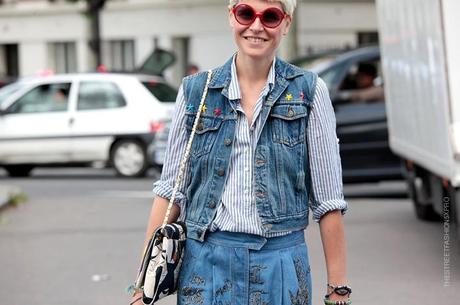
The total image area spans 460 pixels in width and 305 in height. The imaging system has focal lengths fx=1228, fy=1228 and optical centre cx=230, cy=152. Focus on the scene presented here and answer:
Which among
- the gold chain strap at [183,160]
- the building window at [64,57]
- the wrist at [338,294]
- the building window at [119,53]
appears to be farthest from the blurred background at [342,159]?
the building window at [64,57]

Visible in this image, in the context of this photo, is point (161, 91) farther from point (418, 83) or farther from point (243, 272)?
point (243, 272)

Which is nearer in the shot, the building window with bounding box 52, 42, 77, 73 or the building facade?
the building facade

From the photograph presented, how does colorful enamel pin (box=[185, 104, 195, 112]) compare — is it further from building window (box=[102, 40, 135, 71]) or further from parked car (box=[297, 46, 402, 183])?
building window (box=[102, 40, 135, 71])

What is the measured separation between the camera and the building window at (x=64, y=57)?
4172cm

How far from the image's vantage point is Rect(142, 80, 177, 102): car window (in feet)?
63.4

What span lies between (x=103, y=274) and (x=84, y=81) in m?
10.4

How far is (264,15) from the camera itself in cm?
406

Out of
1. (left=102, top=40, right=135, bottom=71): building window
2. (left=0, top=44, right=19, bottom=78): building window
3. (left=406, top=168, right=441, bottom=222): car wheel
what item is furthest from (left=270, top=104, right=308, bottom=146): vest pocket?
(left=0, top=44, right=19, bottom=78): building window

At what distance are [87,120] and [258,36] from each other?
15.4 metres

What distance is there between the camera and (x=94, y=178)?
786 inches

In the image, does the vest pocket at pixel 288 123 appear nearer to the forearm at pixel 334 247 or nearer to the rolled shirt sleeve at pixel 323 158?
the rolled shirt sleeve at pixel 323 158

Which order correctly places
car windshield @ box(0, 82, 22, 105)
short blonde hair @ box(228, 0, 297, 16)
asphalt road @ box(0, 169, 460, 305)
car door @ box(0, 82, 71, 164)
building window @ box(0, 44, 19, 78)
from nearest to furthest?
short blonde hair @ box(228, 0, 297, 16)
asphalt road @ box(0, 169, 460, 305)
car door @ box(0, 82, 71, 164)
car windshield @ box(0, 82, 22, 105)
building window @ box(0, 44, 19, 78)

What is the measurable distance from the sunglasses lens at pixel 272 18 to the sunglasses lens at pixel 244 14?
40 mm

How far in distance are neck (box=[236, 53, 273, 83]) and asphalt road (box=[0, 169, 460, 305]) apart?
13.8 ft
